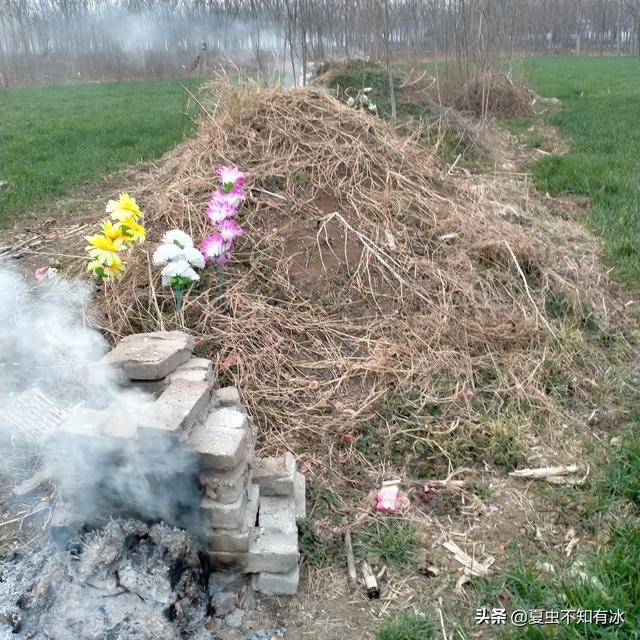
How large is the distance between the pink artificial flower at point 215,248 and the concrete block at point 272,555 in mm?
1822

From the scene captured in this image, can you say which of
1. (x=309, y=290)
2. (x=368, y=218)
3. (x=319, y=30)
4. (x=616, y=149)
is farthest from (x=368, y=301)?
(x=319, y=30)

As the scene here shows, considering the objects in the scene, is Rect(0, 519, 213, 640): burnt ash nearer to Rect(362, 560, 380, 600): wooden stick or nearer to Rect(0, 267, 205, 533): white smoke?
Rect(0, 267, 205, 533): white smoke

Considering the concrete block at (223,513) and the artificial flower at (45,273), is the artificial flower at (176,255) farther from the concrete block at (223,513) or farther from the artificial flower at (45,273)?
the concrete block at (223,513)

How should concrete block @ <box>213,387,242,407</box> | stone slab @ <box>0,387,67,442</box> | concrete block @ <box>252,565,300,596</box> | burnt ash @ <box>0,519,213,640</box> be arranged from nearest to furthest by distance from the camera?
burnt ash @ <box>0,519,213,640</box>
concrete block @ <box>252,565,300,596</box>
concrete block @ <box>213,387,242,407</box>
stone slab @ <box>0,387,67,442</box>

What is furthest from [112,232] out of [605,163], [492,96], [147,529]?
[492,96]

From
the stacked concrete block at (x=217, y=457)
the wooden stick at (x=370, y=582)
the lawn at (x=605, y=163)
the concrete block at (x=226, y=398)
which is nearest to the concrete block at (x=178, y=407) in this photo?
A: the stacked concrete block at (x=217, y=457)

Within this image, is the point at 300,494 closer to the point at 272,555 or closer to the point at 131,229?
the point at 272,555

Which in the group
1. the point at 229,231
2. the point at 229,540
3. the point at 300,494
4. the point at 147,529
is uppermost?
the point at 229,231

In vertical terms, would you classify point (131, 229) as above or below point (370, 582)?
above

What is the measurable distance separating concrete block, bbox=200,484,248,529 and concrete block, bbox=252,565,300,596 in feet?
0.73

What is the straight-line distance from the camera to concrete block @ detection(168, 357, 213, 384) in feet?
8.36

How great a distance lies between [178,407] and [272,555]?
0.64 metres

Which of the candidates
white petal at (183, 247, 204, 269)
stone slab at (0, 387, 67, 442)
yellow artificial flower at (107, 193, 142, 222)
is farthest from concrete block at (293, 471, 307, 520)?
yellow artificial flower at (107, 193, 142, 222)

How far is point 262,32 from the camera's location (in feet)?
41.4
